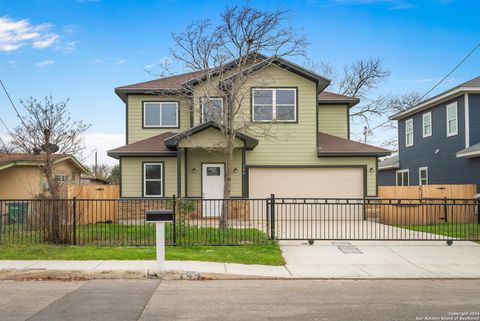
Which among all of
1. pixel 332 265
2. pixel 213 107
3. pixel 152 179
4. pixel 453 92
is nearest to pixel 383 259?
pixel 332 265

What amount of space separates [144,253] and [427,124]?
2179 centimetres

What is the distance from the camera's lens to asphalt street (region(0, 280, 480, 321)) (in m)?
7.07

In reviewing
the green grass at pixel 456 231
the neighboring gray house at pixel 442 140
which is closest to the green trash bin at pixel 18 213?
the green grass at pixel 456 231

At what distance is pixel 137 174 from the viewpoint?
74.7 ft

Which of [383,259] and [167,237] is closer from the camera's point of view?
[383,259]

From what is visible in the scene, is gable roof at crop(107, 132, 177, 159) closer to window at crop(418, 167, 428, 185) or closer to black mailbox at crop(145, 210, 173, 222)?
black mailbox at crop(145, 210, 173, 222)

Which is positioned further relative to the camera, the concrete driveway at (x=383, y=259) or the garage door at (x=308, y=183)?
the garage door at (x=308, y=183)

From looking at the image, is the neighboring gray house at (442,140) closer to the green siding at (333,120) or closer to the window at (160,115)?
the green siding at (333,120)

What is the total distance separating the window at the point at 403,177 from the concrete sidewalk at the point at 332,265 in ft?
64.3

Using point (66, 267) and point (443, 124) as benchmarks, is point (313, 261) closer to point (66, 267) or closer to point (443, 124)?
point (66, 267)

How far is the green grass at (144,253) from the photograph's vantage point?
37.9 ft

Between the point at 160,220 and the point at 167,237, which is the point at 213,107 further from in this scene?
the point at 160,220

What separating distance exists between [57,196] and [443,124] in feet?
66.2

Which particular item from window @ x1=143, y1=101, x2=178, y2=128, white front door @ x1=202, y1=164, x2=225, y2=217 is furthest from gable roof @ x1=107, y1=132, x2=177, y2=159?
white front door @ x1=202, y1=164, x2=225, y2=217
